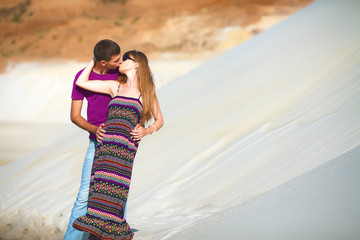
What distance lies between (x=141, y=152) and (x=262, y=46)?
2684mm

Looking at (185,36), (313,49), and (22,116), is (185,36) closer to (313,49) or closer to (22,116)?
(22,116)

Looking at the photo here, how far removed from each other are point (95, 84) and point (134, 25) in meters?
25.0

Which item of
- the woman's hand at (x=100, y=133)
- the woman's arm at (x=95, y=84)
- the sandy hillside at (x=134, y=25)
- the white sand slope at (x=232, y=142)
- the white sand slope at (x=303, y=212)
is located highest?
the sandy hillside at (x=134, y=25)

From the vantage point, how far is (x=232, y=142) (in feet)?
15.5

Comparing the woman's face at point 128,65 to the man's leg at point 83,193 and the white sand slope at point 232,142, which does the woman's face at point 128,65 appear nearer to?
the man's leg at point 83,193

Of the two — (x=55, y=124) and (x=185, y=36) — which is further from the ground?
(x=185, y=36)

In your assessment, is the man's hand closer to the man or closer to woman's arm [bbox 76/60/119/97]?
the man

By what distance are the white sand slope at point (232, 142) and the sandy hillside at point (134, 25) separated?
17.1 metres

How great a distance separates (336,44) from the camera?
5.84 m

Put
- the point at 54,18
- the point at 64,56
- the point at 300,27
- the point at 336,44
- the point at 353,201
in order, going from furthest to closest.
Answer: the point at 54,18 → the point at 64,56 → the point at 300,27 → the point at 336,44 → the point at 353,201

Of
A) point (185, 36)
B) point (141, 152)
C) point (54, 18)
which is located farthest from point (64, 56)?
point (141, 152)

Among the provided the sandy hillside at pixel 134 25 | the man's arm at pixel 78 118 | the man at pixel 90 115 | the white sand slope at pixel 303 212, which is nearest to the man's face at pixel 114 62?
the man at pixel 90 115

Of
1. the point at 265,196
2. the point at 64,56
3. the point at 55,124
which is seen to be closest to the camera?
the point at 265,196

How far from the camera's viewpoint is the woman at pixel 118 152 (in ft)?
8.04
